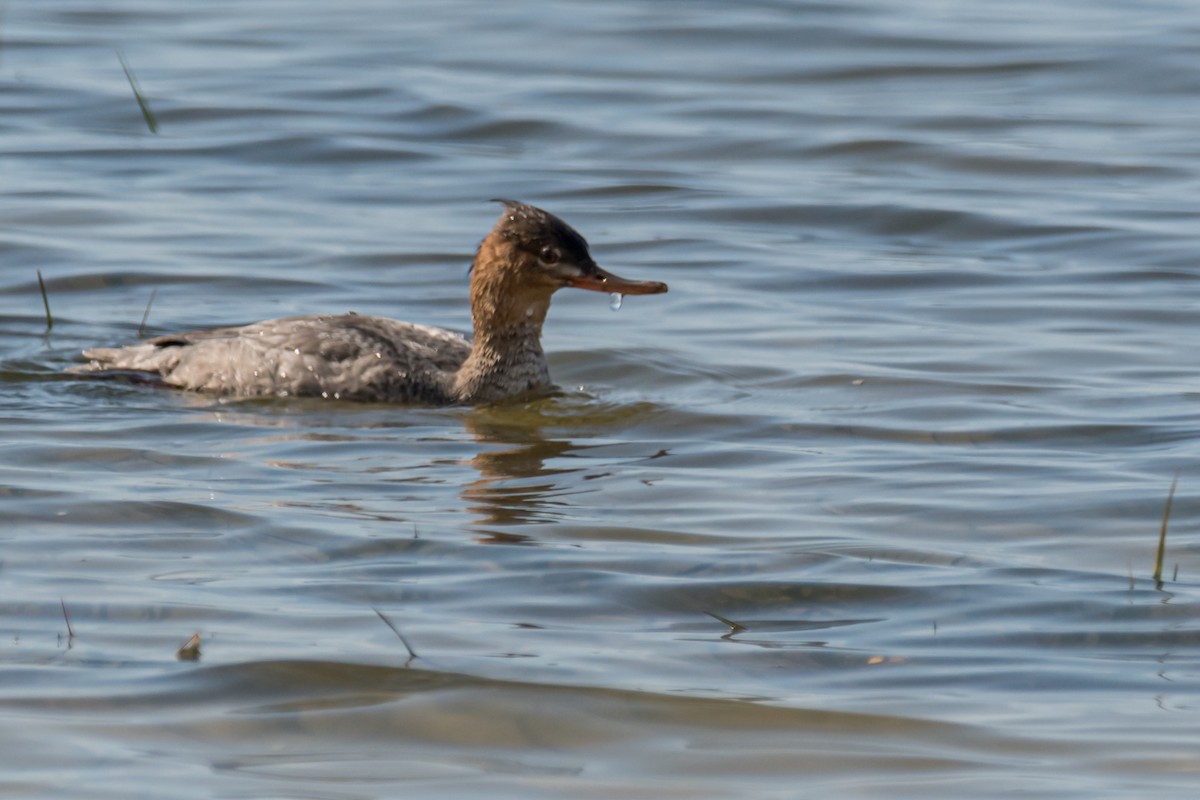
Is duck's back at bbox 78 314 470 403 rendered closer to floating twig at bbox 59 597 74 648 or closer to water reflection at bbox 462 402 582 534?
water reflection at bbox 462 402 582 534

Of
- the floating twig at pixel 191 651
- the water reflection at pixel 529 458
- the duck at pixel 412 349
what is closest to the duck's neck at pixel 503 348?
the duck at pixel 412 349

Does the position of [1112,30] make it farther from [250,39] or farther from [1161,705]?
[1161,705]

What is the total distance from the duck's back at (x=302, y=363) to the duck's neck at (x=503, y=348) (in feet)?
0.47

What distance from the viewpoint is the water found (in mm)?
5195

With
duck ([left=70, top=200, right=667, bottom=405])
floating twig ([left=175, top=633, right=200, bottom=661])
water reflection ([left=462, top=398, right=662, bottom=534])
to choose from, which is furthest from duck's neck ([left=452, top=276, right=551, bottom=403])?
floating twig ([left=175, top=633, right=200, bottom=661])

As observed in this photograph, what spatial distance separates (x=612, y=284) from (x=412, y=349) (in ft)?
3.29

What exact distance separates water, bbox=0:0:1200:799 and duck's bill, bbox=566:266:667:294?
1.68ft

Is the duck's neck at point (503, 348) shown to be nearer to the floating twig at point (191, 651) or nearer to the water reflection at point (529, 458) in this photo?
the water reflection at point (529, 458)

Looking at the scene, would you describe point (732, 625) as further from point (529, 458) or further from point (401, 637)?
point (529, 458)

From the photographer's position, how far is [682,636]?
5.90m

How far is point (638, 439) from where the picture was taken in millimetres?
8891

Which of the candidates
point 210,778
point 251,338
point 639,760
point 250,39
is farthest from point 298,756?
point 250,39

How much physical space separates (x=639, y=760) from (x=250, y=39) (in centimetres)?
1561

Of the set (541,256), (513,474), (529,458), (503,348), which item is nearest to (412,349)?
(503,348)
